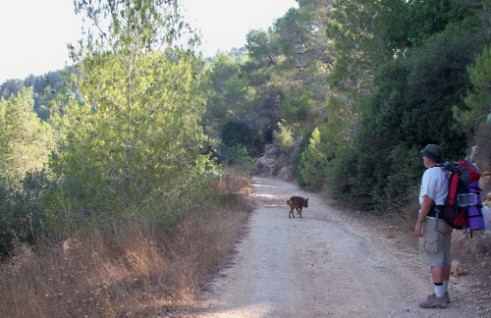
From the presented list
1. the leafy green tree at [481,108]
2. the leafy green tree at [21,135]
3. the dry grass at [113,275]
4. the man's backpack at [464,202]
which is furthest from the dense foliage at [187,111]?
the leafy green tree at [21,135]

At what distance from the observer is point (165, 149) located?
37.2ft

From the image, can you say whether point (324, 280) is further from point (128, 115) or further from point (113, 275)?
point (128, 115)

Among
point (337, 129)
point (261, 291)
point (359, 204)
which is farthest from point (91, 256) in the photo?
point (337, 129)

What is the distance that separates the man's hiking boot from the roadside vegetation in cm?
287

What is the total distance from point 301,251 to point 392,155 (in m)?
6.23

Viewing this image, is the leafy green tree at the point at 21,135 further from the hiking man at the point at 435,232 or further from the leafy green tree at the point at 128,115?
the hiking man at the point at 435,232

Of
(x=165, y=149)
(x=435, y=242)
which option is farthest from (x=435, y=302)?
(x=165, y=149)

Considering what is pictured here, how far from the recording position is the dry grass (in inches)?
214

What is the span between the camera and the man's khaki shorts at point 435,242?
5500 mm

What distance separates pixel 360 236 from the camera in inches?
439

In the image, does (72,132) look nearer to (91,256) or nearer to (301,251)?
(91,256)

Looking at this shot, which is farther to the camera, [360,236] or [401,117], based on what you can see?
[401,117]

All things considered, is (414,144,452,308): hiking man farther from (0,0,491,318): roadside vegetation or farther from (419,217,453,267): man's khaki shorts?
(0,0,491,318): roadside vegetation

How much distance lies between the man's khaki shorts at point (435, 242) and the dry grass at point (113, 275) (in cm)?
294
